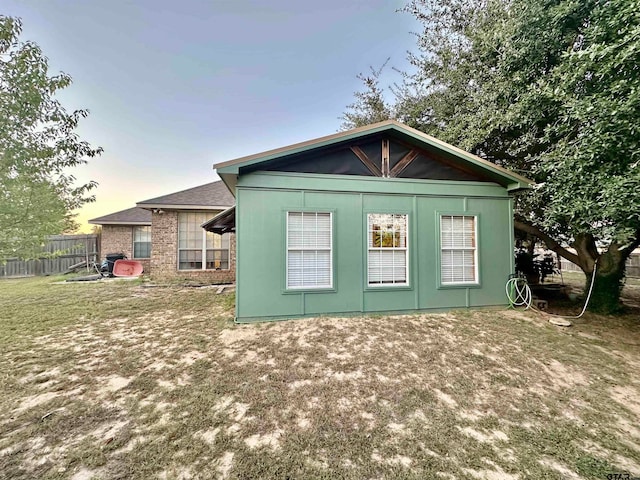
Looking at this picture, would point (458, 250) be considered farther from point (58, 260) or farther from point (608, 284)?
point (58, 260)

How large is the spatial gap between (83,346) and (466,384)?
573cm

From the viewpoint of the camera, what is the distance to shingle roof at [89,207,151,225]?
41.8ft

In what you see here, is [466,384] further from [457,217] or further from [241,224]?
[241,224]

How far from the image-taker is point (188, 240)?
409 inches

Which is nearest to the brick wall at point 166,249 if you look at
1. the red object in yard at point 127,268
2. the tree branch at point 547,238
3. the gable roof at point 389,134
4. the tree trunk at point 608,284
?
the red object in yard at point 127,268

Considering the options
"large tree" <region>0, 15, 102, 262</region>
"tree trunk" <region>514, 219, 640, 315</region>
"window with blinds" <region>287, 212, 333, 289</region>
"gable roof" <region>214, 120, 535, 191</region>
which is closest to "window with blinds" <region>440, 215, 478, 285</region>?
"gable roof" <region>214, 120, 535, 191</region>

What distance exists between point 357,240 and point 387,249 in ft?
2.42

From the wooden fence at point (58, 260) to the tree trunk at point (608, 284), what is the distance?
60.4 feet

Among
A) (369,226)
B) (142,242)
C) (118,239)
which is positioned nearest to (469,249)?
(369,226)

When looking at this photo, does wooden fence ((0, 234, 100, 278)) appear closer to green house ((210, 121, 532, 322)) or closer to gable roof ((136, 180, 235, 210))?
gable roof ((136, 180, 235, 210))

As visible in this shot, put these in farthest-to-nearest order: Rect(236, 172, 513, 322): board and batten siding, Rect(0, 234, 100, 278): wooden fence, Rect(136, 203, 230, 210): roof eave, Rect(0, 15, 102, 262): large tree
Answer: Rect(0, 234, 100, 278): wooden fence → Rect(136, 203, 230, 210): roof eave → Rect(236, 172, 513, 322): board and batten siding → Rect(0, 15, 102, 262): large tree

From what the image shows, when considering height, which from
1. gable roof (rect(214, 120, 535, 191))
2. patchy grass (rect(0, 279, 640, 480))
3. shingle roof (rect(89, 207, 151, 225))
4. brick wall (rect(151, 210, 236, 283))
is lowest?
patchy grass (rect(0, 279, 640, 480))

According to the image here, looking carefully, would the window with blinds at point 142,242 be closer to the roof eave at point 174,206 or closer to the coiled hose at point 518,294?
the roof eave at point 174,206

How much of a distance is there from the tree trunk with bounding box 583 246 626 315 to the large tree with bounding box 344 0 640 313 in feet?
0.06
